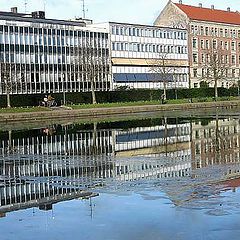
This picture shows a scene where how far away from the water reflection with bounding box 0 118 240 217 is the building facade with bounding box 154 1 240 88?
95.1 meters

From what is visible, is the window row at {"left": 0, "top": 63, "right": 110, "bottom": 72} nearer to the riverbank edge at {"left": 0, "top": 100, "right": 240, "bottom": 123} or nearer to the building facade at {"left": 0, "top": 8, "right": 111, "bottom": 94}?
the building facade at {"left": 0, "top": 8, "right": 111, "bottom": 94}

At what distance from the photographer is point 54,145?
36.0 metres

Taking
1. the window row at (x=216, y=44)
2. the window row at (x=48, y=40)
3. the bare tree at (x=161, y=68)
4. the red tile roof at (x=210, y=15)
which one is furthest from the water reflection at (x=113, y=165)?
the red tile roof at (x=210, y=15)

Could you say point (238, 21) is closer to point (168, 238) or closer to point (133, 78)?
point (133, 78)

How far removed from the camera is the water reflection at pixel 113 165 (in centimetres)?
1834

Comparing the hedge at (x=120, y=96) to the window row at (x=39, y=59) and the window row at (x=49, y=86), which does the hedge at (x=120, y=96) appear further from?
Result: the window row at (x=39, y=59)

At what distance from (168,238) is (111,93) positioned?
297 feet

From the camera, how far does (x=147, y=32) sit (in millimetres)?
122375

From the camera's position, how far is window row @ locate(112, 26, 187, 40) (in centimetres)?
11638

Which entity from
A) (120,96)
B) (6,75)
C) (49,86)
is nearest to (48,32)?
(49,86)

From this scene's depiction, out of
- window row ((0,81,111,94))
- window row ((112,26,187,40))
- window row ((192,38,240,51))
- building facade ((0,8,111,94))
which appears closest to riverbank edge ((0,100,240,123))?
building facade ((0,8,111,94))

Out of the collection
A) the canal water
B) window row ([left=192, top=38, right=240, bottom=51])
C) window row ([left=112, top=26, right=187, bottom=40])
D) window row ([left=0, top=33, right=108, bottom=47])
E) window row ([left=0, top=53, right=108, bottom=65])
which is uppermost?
window row ([left=112, top=26, right=187, bottom=40])

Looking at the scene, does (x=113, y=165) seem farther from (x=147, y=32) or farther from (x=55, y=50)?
(x=147, y=32)

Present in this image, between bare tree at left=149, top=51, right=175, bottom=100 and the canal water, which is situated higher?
bare tree at left=149, top=51, right=175, bottom=100
